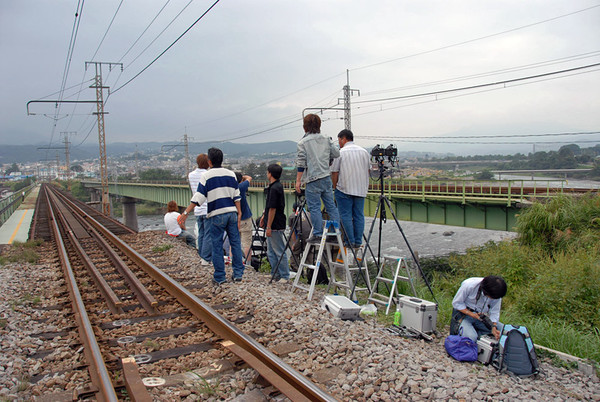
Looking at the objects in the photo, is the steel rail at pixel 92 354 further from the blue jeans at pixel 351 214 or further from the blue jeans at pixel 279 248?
the blue jeans at pixel 351 214

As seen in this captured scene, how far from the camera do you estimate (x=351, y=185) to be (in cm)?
624

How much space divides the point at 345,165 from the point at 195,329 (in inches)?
121

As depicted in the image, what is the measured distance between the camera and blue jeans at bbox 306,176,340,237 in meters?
5.98

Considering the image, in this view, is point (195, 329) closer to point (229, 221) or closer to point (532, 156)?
point (229, 221)

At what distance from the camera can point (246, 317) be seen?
5.02 m

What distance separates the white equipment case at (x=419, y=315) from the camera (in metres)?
4.86

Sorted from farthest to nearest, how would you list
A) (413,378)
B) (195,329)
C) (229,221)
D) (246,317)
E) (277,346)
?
(229,221)
(246,317)
(195,329)
(277,346)
(413,378)

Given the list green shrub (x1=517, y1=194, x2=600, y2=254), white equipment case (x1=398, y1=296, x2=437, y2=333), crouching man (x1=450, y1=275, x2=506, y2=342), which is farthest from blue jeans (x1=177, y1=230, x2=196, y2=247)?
green shrub (x1=517, y1=194, x2=600, y2=254)

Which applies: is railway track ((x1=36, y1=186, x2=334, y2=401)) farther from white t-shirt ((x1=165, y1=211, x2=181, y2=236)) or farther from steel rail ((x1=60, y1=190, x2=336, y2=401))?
white t-shirt ((x1=165, y1=211, x2=181, y2=236))

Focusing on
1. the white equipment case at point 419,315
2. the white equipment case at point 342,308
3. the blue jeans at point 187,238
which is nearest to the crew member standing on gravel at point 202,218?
the blue jeans at point 187,238

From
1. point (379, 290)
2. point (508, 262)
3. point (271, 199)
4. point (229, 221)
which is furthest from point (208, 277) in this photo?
point (508, 262)

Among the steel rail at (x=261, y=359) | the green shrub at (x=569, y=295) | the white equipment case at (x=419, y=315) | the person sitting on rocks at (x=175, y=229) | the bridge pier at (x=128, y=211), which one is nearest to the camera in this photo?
the steel rail at (x=261, y=359)

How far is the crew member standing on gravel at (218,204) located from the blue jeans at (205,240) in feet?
1.21

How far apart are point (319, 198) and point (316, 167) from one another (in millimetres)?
446
